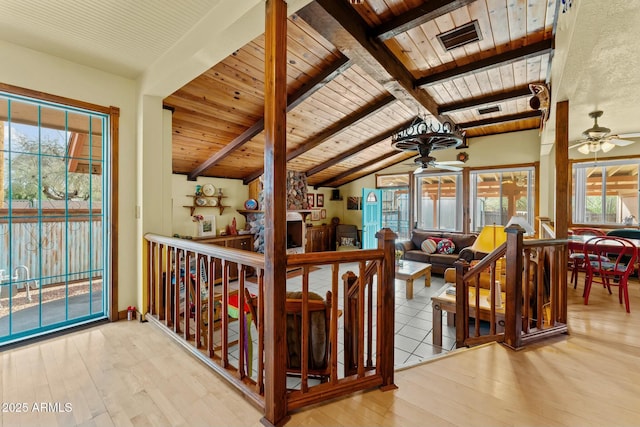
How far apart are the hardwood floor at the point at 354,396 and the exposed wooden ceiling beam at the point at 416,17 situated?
8.97 ft

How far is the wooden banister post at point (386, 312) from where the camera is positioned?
1.71m

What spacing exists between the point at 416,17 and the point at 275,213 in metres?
2.15

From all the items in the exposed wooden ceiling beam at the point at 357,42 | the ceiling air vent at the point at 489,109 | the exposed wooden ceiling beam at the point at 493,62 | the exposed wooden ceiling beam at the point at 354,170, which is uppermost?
the ceiling air vent at the point at 489,109

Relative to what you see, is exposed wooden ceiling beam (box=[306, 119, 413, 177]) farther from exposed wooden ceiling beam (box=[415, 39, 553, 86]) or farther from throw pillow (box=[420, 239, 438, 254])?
throw pillow (box=[420, 239, 438, 254])

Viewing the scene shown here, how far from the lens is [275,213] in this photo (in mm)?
1425

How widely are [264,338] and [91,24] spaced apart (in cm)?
244

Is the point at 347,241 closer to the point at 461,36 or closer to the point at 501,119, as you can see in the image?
the point at 501,119

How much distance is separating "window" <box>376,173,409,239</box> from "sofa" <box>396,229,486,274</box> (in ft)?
3.26

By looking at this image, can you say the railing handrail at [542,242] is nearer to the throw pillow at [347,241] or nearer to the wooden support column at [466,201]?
the wooden support column at [466,201]

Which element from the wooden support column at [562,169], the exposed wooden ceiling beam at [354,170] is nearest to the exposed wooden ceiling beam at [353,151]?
the exposed wooden ceiling beam at [354,170]

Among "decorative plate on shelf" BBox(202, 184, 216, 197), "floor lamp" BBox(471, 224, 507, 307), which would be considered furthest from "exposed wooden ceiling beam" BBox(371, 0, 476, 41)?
"decorative plate on shelf" BBox(202, 184, 216, 197)

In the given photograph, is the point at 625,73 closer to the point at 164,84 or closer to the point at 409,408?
the point at 409,408

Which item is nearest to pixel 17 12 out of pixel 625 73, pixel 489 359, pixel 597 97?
pixel 489 359

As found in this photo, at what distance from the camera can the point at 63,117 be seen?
2473mm
